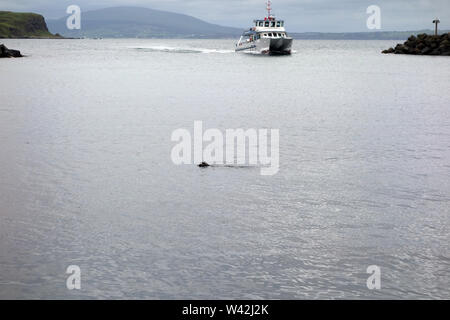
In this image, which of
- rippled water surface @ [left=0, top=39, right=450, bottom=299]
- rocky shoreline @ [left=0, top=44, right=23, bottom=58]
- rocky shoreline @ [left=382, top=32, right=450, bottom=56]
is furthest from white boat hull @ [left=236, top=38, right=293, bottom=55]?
rippled water surface @ [left=0, top=39, right=450, bottom=299]

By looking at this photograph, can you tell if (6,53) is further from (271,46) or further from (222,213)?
(222,213)

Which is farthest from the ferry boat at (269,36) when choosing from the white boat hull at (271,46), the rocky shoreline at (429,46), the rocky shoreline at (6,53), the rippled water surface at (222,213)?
the rippled water surface at (222,213)

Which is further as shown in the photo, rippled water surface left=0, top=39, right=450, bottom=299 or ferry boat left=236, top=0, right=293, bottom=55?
ferry boat left=236, top=0, right=293, bottom=55

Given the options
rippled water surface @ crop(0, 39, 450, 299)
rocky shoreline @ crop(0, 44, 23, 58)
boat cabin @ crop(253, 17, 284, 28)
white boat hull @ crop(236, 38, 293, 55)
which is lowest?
rippled water surface @ crop(0, 39, 450, 299)

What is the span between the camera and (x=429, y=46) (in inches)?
4968

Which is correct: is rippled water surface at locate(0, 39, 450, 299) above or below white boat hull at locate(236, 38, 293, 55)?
below

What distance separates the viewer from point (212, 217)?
13258mm

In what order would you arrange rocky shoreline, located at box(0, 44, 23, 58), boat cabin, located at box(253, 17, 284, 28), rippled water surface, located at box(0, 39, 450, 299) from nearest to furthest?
rippled water surface, located at box(0, 39, 450, 299), rocky shoreline, located at box(0, 44, 23, 58), boat cabin, located at box(253, 17, 284, 28)

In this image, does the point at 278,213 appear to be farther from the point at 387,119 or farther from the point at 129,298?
the point at 387,119

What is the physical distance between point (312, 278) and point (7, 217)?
290 inches

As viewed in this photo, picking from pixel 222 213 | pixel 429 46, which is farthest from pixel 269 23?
pixel 222 213

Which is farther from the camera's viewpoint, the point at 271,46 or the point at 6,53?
the point at 271,46

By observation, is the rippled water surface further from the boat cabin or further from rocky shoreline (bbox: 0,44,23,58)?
the boat cabin

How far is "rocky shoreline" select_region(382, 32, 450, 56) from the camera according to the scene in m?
120
